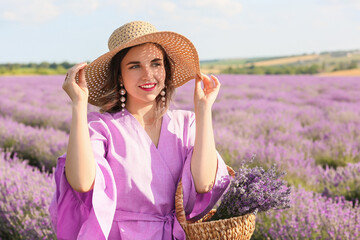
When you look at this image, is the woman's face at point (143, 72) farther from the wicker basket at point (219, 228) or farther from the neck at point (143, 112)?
the wicker basket at point (219, 228)

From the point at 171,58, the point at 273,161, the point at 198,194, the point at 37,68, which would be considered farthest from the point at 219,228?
the point at 37,68

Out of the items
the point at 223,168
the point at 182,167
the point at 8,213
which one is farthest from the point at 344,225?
the point at 8,213

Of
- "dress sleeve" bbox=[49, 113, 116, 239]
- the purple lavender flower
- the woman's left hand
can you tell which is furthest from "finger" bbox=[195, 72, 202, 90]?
the purple lavender flower

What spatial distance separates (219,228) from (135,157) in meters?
0.49

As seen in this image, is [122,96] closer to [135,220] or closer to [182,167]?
[182,167]

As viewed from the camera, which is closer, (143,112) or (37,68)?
(143,112)

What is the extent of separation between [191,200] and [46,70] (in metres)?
44.8

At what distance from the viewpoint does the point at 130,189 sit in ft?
5.49

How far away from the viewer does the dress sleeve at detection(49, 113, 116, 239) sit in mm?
1572

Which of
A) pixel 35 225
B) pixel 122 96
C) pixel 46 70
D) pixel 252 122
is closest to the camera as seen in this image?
pixel 122 96

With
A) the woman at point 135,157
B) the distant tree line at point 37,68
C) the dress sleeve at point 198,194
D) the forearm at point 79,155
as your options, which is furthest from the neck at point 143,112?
Answer: the distant tree line at point 37,68

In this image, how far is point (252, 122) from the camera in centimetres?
588

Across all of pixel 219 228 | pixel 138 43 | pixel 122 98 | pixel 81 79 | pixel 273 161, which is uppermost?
pixel 138 43

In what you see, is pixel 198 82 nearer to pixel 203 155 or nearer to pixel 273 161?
pixel 203 155
